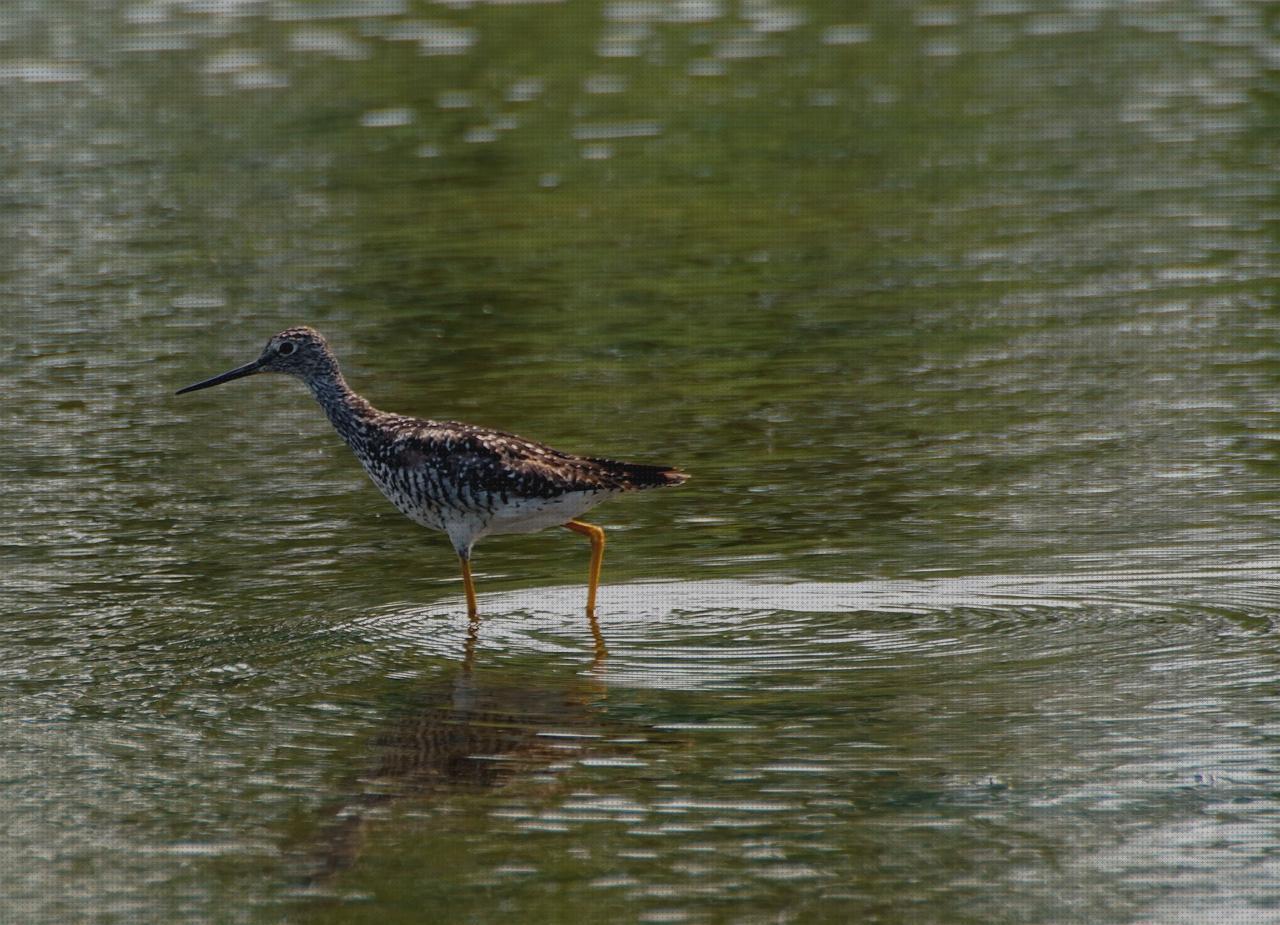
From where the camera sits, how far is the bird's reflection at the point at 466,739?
8.83 m

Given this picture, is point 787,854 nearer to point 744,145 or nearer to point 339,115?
point 744,145

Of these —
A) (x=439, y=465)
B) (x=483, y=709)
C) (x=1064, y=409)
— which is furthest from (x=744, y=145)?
(x=483, y=709)

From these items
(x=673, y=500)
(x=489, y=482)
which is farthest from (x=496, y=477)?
(x=673, y=500)

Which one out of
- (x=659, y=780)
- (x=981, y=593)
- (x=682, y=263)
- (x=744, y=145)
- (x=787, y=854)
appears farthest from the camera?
(x=744, y=145)

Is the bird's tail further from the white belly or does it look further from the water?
the water

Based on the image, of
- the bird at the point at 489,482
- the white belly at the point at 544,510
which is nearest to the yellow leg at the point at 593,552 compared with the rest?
the bird at the point at 489,482

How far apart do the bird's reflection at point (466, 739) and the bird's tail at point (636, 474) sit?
1.13m

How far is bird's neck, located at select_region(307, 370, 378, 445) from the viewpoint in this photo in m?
12.6

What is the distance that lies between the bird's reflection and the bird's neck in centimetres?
209

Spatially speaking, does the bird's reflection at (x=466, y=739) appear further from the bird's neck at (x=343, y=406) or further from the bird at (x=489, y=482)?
the bird's neck at (x=343, y=406)

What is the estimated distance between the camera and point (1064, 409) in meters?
15.6

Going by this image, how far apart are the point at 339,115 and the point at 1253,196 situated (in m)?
12.8

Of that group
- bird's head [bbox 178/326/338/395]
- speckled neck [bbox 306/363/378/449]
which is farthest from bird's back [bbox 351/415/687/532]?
bird's head [bbox 178/326/338/395]

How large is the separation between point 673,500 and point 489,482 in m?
2.49
